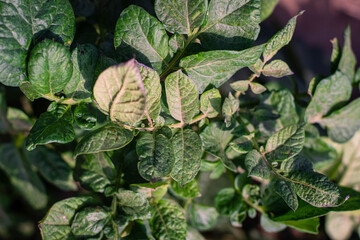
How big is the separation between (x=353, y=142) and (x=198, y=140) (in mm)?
1107

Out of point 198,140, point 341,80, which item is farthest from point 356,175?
point 198,140

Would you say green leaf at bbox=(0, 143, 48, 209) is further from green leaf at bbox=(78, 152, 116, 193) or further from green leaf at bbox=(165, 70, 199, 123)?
green leaf at bbox=(165, 70, 199, 123)

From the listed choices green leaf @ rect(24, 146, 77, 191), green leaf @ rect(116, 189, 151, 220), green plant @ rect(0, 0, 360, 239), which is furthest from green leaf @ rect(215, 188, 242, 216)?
green leaf @ rect(24, 146, 77, 191)

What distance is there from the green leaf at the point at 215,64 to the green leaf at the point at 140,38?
0.06 m

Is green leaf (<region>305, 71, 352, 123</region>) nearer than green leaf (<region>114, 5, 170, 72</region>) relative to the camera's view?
No

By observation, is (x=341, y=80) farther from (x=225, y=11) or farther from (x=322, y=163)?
(x=225, y=11)

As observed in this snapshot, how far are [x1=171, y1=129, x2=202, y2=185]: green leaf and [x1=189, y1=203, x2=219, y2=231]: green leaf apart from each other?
1.25 ft

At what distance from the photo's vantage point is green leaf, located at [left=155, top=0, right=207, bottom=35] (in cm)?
64

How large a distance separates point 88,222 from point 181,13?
513mm

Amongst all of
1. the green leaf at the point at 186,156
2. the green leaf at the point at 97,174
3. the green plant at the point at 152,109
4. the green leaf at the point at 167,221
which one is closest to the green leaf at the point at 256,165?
the green plant at the point at 152,109

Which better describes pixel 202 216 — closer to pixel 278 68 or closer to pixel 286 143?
pixel 286 143

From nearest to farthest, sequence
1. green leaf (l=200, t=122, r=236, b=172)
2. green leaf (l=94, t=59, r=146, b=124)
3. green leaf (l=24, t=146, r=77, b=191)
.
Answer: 1. green leaf (l=94, t=59, r=146, b=124)
2. green leaf (l=200, t=122, r=236, b=172)
3. green leaf (l=24, t=146, r=77, b=191)

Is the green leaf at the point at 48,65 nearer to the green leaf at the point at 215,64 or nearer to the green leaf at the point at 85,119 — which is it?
the green leaf at the point at 85,119

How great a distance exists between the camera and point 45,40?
1.95 feet
